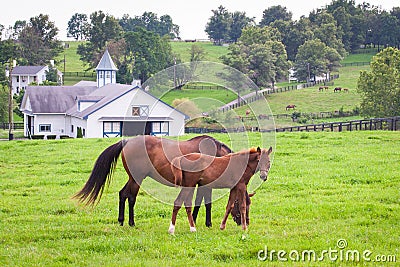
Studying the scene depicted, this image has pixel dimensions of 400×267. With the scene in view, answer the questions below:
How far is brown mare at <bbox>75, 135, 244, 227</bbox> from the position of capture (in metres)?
9.93

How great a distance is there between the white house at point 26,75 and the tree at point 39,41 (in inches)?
442

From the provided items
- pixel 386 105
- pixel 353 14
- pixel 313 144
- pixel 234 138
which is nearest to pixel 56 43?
pixel 353 14

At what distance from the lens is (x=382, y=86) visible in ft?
171

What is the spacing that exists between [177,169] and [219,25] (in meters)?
144

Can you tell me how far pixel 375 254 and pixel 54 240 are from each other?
16.5ft

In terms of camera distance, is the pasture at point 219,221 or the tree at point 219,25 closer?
the pasture at point 219,221

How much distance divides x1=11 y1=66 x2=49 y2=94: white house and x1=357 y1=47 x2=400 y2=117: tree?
175 feet

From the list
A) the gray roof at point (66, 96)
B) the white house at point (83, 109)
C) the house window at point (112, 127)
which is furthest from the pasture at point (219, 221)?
the gray roof at point (66, 96)

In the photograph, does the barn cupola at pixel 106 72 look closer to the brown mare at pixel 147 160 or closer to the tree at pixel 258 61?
the tree at pixel 258 61

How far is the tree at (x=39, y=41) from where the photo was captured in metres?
104

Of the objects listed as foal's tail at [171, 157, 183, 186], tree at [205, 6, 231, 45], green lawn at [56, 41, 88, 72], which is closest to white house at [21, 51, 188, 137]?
foal's tail at [171, 157, 183, 186]

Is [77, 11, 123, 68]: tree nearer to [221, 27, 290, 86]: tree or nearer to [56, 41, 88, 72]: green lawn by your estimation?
[56, 41, 88, 72]: green lawn

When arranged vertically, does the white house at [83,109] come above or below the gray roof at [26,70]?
below

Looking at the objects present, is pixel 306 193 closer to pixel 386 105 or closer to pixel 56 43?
pixel 386 105
